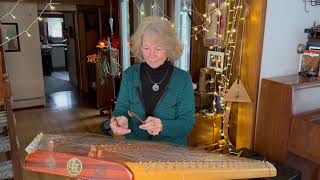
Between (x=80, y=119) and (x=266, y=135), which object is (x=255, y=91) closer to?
(x=266, y=135)

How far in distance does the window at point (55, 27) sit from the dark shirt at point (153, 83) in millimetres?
9728

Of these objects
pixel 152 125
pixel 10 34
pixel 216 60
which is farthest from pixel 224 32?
pixel 10 34

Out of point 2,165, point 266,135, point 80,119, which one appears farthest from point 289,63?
point 80,119

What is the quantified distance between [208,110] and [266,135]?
784mm

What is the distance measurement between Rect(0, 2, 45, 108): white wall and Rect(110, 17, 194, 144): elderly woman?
4421mm

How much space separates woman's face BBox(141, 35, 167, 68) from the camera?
120cm

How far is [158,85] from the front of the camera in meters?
1.27

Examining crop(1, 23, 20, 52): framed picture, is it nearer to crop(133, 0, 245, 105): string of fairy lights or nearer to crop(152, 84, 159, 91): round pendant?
crop(133, 0, 245, 105): string of fairy lights

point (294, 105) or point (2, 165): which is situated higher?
point (294, 105)

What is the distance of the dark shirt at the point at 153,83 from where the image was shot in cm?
127

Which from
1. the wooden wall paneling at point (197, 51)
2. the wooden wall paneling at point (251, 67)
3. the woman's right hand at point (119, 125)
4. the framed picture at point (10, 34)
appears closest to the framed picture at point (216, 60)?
the wooden wall paneling at point (197, 51)

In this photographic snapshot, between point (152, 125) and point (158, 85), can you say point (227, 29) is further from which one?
point (152, 125)

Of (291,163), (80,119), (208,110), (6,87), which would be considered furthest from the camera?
(80,119)

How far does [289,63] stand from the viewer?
2162mm
